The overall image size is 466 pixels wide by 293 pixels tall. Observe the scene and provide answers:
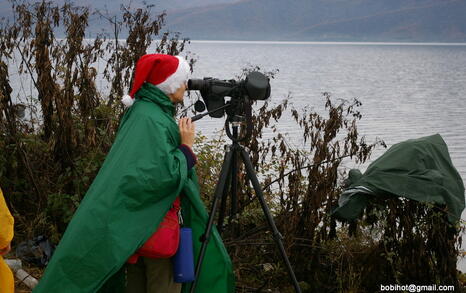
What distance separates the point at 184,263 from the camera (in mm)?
2895

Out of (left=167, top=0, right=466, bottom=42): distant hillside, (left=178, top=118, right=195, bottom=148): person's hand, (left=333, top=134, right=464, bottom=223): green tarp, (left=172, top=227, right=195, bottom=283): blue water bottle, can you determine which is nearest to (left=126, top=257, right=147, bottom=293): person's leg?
(left=172, top=227, right=195, bottom=283): blue water bottle

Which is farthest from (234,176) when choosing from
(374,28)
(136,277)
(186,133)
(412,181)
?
(374,28)

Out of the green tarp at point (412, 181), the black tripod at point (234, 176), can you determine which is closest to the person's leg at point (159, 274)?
the black tripod at point (234, 176)

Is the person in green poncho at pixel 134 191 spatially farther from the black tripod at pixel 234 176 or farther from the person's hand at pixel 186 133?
the black tripod at pixel 234 176

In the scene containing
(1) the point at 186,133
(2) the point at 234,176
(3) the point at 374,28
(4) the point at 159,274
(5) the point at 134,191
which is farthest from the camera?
(3) the point at 374,28

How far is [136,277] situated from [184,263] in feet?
0.81

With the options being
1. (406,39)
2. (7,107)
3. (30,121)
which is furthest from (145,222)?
(406,39)

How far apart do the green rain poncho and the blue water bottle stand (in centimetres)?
19

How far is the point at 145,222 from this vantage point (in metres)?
2.76

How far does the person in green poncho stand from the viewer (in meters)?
2.71

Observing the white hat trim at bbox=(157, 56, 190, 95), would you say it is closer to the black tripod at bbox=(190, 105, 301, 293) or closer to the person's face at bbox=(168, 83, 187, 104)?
the person's face at bbox=(168, 83, 187, 104)

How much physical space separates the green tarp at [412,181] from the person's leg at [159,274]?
190cm

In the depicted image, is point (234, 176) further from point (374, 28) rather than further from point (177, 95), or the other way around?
point (374, 28)

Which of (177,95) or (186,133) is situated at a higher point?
(177,95)
